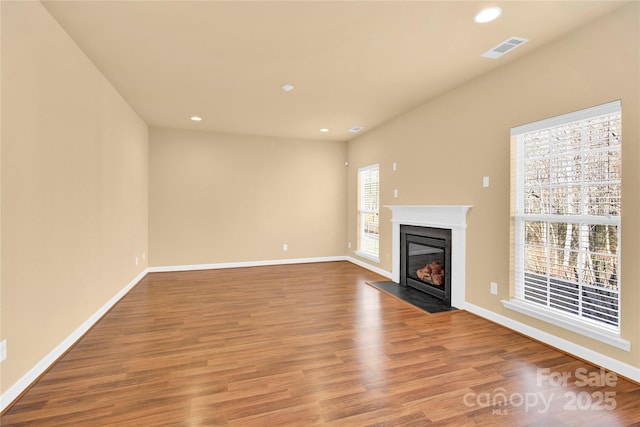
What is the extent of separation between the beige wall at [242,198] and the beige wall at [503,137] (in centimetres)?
181

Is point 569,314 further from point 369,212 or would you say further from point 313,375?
point 369,212

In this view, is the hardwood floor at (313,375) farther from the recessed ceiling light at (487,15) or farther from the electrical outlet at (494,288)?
the recessed ceiling light at (487,15)

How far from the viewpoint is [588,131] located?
8.11ft

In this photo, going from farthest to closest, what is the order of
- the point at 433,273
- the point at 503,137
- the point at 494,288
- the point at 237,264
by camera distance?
1. the point at 237,264
2. the point at 433,273
3. the point at 494,288
4. the point at 503,137

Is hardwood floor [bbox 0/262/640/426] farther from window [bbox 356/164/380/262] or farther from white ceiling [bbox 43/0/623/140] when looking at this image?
white ceiling [bbox 43/0/623/140]

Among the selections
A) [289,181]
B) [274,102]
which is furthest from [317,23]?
[289,181]

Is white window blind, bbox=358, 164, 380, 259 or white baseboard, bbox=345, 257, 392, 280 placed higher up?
white window blind, bbox=358, 164, 380, 259

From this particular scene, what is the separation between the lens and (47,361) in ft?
7.52

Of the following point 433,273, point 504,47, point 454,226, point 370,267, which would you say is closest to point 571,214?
point 454,226

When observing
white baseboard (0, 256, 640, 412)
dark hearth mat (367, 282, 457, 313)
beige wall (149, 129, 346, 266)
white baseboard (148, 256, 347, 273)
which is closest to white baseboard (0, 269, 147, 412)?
white baseboard (0, 256, 640, 412)

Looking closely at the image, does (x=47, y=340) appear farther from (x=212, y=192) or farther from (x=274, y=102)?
(x=212, y=192)

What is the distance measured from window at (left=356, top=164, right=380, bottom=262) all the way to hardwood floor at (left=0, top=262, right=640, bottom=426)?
7.73ft

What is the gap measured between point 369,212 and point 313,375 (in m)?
4.28

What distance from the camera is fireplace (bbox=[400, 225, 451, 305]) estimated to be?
3934 millimetres
